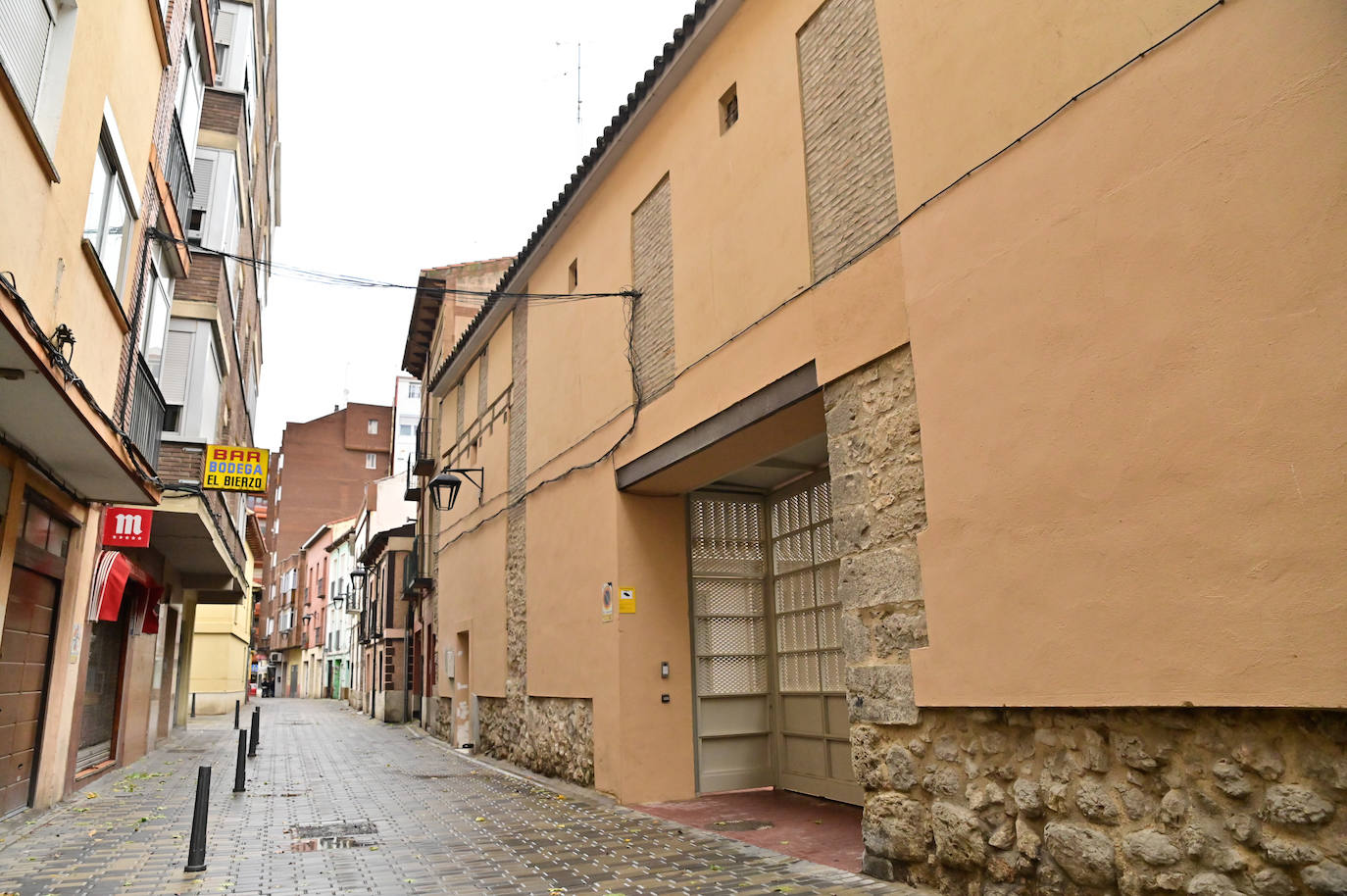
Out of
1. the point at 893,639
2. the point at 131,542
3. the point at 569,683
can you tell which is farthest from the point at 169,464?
the point at 893,639

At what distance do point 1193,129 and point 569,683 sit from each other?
904 cm

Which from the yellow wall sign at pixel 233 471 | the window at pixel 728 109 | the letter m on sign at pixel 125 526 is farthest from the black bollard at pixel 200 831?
the window at pixel 728 109

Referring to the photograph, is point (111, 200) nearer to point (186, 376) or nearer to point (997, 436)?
point (186, 376)

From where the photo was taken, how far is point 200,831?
6684mm

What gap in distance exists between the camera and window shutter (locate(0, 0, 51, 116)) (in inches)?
230

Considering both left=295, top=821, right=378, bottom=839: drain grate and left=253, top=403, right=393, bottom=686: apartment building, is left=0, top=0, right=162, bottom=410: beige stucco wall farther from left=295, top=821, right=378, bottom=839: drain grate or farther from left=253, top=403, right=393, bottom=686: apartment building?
left=253, top=403, right=393, bottom=686: apartment building

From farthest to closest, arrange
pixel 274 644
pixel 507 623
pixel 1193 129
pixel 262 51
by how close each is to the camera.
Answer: pixel 274 644, pixel 262 51, pixel 507 623, pixel 1193 129

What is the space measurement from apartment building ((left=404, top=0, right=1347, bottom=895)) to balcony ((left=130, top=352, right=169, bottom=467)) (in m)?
5.63

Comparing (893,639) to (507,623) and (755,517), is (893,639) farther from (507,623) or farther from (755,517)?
(507,623)

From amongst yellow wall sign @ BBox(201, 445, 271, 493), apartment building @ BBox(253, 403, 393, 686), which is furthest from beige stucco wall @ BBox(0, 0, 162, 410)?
apartment building @ BBox(253, 403, 393, 686)

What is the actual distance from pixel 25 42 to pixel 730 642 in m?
8.06

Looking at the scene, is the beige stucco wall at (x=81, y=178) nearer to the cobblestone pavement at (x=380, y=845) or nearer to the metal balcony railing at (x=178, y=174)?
the metal balcony railing at (x=178, y=174)

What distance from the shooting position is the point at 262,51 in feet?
65.7

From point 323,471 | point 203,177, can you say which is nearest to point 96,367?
point 203,177
